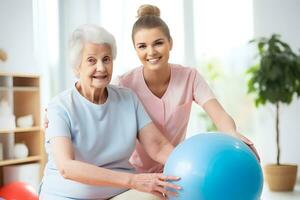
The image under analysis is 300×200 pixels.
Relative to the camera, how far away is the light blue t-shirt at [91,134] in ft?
5.17

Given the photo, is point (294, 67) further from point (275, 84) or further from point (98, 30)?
point (98, 30)

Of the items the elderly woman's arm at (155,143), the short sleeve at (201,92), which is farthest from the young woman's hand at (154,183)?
the short sleeve at (201,92)

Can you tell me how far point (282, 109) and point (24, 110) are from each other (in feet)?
8.84

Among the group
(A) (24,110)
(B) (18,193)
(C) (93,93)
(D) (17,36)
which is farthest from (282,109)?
(C) (93,93)

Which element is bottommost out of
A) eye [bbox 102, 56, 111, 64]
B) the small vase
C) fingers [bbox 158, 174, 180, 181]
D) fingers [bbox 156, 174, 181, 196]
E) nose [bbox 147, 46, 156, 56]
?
the small vase

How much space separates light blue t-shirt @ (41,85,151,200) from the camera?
1.58 metres

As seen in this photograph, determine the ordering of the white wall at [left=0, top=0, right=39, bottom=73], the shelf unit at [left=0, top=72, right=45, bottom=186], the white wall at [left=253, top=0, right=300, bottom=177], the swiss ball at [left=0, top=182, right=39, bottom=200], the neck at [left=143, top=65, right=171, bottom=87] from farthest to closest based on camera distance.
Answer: the white wall at [left=253, top=0, right=300, bottom=177] < the white wall at [left=0, top=0, right=39, bottom=73] < the shelf unit at [left=0, top=72, right=45, bottom=186] < the swiss ball at [left=0, top=182, right=39, bottom=200] < the neck at [left=143, top=65, right=171, bottom=87]

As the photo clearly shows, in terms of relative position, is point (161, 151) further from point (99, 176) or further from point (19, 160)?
point (19, 160)

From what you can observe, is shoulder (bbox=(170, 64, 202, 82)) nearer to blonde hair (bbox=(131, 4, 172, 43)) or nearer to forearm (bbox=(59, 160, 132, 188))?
blonde hair (bbox=(131, 4, 172, 43))

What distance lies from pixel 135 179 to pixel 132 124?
1.16ft

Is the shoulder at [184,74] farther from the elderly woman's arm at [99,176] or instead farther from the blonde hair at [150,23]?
the elderly woman's arm at [99,176]

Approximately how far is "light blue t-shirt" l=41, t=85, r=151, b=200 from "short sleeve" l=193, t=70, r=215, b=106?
1.12 ft

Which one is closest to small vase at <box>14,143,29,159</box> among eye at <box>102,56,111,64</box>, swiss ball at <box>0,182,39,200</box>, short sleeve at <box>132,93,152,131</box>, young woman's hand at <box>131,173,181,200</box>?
swiss ball at <box>0,182,39,200</box>

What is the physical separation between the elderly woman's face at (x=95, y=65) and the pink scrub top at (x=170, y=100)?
1.06ft
